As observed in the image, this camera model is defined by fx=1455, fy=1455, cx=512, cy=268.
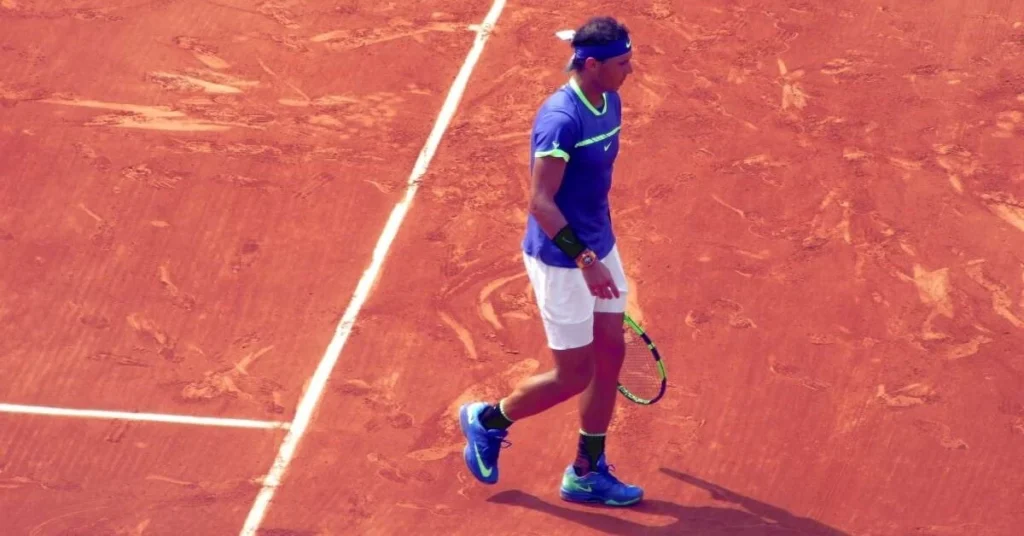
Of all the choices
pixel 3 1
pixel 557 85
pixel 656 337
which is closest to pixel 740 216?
pixel 656 337

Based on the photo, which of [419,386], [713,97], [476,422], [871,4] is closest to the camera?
[476,422]

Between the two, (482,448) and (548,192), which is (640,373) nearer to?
(482,448)

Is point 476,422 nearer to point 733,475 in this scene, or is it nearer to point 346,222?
point 733,475

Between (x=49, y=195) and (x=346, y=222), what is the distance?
2148mm

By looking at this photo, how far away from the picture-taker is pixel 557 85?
11.4 meters

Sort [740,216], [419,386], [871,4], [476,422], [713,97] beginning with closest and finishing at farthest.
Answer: [476,422], [419,386], [740,216], [713,97], [871,4]

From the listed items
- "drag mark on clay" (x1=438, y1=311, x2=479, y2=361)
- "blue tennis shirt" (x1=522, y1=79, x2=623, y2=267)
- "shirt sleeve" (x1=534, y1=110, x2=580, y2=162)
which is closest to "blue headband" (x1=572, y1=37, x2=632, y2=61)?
"blue tennis shirt" (x1=522, y1=79, x2=623, y2=267)

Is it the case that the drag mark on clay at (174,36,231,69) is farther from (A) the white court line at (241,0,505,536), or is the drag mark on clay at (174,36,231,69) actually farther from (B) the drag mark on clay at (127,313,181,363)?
(B) the drag mark on clay at (127,313,181,363)

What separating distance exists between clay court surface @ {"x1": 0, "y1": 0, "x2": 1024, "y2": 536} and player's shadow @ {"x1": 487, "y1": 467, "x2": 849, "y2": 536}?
2 centimetres

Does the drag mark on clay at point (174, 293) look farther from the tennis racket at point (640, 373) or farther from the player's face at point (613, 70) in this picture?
the player's face at point (613, 70)

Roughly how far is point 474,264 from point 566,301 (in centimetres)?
276

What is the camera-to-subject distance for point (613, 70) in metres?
6.65

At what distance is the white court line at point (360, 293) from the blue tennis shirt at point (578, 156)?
2.00 metres

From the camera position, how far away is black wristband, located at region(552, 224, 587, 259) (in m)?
6.54
